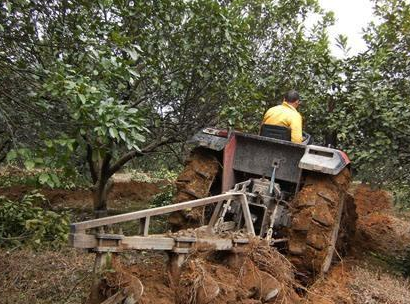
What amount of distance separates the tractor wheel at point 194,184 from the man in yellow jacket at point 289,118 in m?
0.89

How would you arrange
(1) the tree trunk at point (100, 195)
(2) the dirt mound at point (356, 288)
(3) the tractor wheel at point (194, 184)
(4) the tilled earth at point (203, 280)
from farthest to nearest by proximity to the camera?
(1) the tree trunk at point (100, 195) < (3) the tractor wheel at point (194, 184) < (2) the dirt mound at point (356, 288) < (4) the tilled earth at point (203, 280)

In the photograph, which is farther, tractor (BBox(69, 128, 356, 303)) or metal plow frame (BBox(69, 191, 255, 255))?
tractor (BBox(69, 128, 356, 303))

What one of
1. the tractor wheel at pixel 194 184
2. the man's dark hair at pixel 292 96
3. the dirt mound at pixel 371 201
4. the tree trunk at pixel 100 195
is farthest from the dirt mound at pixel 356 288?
the dirt mound at pixel 371 201

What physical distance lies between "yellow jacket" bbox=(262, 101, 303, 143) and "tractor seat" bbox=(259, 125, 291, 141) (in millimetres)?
60

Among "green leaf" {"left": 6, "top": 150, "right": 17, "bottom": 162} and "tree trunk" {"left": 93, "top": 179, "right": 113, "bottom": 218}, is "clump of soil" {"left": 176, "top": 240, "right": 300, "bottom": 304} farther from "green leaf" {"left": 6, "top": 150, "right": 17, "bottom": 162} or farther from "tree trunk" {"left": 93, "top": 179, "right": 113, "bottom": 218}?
"tree trunk" {"left": 93, "top": 179, "right": 113, "bottom": 218}

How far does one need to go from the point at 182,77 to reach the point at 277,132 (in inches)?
73.3

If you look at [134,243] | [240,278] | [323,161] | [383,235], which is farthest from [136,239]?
[383,235]

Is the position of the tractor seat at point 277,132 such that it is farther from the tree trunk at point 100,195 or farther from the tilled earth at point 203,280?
the tree trunk at point 100,195

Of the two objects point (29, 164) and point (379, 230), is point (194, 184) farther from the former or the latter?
point (379, 230)

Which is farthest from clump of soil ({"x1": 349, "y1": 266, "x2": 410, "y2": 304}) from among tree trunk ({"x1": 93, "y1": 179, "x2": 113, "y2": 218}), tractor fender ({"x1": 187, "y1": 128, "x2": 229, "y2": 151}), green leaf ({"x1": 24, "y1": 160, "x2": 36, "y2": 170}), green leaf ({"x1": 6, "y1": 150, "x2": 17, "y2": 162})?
tree trunk ({"x1": 93, "y1": 179, "x2": 113, "y2": 218})

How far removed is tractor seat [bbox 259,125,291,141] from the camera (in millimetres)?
5664

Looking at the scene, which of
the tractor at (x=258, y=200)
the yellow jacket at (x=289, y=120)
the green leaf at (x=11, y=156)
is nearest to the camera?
the green leaf at (x=11, y=156)

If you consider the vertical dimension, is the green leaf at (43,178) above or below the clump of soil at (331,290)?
above

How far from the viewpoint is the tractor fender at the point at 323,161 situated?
4.82m
